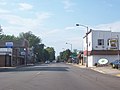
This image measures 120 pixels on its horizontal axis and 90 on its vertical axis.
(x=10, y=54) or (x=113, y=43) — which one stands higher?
(x=113, y=43)

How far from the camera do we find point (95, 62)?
3297 inches

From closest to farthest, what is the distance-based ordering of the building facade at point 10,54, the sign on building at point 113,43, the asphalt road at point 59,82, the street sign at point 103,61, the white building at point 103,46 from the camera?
the asphalt road at point 59,82 < the street sign at point 103,61 < the sign on building at point 113,43 < the white building at point 103,46 < the building facade at point 10,54

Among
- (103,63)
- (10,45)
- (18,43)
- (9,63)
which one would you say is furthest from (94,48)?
(18,43)

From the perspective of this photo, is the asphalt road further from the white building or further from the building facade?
the building facade

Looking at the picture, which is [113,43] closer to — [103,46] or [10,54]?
[103,46]

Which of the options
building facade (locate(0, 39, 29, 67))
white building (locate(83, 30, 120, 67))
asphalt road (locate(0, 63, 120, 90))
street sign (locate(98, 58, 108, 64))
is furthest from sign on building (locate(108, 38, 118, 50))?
asphalt road (locate(0, 63, 120, 90))

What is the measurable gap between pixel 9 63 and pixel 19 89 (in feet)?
251

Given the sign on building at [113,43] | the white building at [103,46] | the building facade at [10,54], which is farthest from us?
the building facade at [10,54]

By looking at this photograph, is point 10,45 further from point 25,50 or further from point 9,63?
point 25,50

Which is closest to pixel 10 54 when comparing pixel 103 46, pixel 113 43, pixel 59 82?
pixel 103 46

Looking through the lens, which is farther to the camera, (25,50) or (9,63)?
(25,50)

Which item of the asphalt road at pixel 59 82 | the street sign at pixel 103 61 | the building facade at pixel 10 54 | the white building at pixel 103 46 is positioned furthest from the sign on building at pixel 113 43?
the asphalt road at pixel 59 82

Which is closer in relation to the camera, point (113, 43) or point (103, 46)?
point (113, 43)

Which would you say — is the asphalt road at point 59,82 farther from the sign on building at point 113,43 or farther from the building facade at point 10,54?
the building facade at point 10,54
